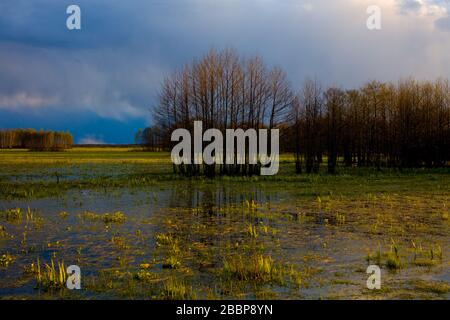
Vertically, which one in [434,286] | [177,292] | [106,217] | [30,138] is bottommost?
[434,286]

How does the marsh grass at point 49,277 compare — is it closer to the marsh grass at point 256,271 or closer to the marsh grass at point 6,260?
the marsh grass at point 6,260

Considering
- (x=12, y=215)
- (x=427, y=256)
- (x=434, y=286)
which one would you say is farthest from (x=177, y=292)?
(x=12, y=215)

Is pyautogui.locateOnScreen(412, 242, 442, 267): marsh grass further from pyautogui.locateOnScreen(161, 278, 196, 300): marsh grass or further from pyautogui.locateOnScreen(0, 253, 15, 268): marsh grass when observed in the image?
pyautogui.locateOnScreen(0, 253, 15, 268): marsh grass

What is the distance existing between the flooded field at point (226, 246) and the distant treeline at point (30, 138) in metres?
160

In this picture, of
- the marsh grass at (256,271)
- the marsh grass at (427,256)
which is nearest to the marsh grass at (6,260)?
the marsh grass at (256,271)

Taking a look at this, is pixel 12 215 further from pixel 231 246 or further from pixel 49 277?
pixel 231 246

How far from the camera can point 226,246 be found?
14.1m

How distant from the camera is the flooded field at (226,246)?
32.8ft

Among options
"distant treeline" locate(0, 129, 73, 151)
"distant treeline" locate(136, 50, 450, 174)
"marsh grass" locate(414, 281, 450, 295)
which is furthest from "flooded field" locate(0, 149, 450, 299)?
"distant treeline" locate(0, 129, 73, 151)

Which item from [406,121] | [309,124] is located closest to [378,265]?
[309,124]

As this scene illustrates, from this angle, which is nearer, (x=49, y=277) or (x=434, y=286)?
(x=434, y=286)

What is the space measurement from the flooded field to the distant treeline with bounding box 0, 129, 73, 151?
160 metres

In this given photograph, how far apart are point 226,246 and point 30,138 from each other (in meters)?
186

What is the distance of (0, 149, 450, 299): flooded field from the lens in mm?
10008
